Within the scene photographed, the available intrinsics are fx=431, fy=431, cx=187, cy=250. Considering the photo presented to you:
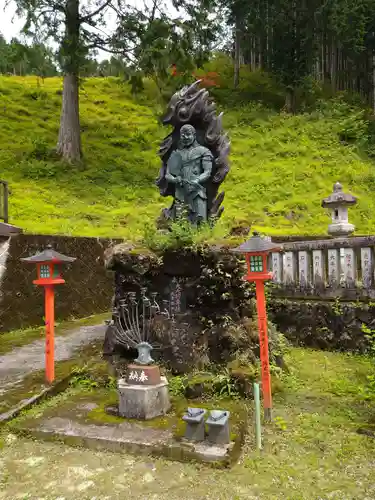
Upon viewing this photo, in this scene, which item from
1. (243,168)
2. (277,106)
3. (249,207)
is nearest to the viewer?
(249,207)

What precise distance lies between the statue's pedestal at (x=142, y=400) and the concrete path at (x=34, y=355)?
1.97 meters

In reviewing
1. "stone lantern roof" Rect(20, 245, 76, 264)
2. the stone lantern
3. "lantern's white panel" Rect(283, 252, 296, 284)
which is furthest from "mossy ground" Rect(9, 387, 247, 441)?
the stone lantern

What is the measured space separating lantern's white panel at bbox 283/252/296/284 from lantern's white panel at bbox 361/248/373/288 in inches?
62.1

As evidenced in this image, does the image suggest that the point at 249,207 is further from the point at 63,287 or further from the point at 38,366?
the point at 38,366

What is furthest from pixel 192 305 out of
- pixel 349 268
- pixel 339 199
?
pixel 339 199

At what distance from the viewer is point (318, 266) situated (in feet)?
27.7

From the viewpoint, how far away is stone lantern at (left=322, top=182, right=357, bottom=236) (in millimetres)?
11695

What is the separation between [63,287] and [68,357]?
11.9ft

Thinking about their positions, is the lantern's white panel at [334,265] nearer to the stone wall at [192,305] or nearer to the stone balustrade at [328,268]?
the stone balustrade at [328,268]

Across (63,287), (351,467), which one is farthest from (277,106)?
(351,467)

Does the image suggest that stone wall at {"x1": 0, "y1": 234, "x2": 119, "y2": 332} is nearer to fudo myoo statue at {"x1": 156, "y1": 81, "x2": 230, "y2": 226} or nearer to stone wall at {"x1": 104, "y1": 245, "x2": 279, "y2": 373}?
fudo myoo statue at {"x1": 156, "y1": 81, "x2": 230, "y2": 226}

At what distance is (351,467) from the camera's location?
4.04 metres

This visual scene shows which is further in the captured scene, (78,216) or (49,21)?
(49,21)

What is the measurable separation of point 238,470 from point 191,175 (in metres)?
5.45
